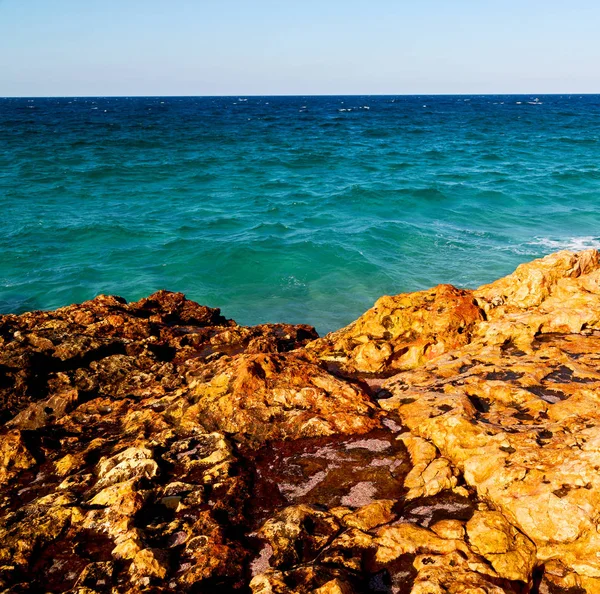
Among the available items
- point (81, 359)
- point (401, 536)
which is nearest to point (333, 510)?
point (401, 536)

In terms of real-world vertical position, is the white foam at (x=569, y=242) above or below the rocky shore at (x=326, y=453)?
below

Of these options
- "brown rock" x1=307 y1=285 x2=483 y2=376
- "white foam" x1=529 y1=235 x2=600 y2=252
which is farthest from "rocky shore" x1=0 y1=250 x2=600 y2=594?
"white foam" x1=529 y1=235 x2=600 y2=252

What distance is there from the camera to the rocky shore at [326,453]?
4.23 metres

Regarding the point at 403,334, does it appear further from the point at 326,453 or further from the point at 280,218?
the point at 280,218

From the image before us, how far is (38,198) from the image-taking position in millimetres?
30234

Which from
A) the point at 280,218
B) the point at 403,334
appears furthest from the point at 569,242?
the point at 403,334

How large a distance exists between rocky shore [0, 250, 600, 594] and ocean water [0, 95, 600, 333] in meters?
7.80

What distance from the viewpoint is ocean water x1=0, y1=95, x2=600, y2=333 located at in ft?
62.9

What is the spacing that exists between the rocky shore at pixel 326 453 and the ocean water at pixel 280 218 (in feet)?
25.6

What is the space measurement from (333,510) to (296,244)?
19043mm

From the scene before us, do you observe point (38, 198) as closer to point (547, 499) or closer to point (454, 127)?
point (547, 499)

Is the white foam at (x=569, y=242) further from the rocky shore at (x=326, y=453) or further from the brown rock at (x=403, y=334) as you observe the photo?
the brown rock at (x=403, y=334)

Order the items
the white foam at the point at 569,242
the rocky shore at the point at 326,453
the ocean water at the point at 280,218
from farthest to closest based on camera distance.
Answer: the white foam at the point at 569,242
the ocean water at the point at 280,218
the rocky shore at the point at 326,453

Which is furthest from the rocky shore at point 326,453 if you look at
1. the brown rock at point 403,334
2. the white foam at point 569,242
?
the white foam at point 569,242
